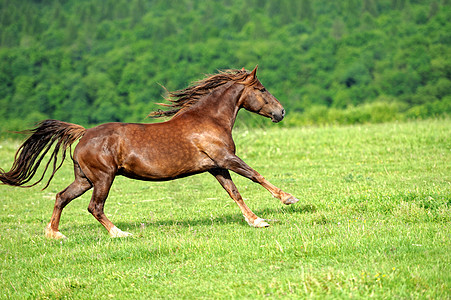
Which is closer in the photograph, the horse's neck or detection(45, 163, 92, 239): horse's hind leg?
detection(45, 163, 92, 239): horse's hind leg

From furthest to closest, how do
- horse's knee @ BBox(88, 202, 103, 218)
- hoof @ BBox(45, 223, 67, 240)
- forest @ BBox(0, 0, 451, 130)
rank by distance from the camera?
forest @ BBox(0, 0, 451, 130)
hoof @ BBox(45, 223, 67, 240)
horse's knee @ BBox(88, 202, 103, 218)

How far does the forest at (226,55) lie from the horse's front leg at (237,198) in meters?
63.8

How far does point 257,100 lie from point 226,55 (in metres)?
105

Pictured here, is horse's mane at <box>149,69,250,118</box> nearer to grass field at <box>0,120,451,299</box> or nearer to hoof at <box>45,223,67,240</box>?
grass field at <box>0,120,451,299</box>

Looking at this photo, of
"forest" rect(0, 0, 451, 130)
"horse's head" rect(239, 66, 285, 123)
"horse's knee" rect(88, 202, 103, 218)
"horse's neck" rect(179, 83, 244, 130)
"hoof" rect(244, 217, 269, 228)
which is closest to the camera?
"hoof" rect(244, 217, 269, 228)

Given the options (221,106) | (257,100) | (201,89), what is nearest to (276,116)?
(257,100)

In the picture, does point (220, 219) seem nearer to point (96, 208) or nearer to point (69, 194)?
point (96, 208)

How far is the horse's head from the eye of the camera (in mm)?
9156

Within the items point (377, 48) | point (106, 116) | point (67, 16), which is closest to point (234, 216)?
point (106, 116)

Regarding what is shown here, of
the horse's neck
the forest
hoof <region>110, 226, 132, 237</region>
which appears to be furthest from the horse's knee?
the forest

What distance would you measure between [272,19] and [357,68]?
156 ft

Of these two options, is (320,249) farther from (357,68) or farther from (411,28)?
(411,28)

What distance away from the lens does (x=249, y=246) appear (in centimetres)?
682

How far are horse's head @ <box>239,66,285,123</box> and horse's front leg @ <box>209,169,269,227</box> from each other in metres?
1.25
